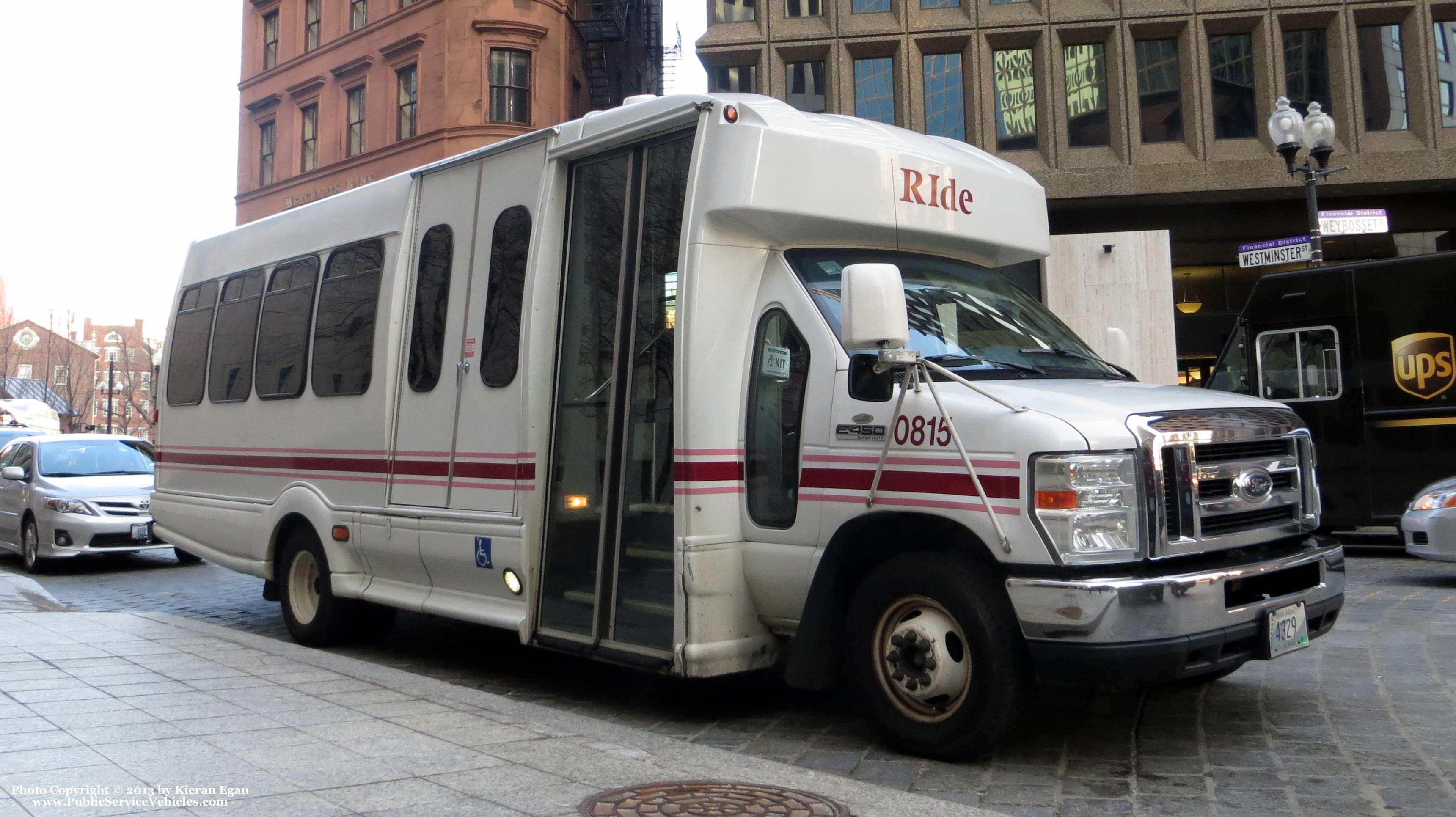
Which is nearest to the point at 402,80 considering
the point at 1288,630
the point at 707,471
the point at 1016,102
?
the point at 1016,102

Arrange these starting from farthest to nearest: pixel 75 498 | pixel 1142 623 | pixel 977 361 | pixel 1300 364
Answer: pixel 75 498 < pixel 1300 364 < pixel 977 361 < pixel 1142 623

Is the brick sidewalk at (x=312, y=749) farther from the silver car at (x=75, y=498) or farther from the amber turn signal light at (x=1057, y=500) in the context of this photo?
the silver car at (x=75, y=498)

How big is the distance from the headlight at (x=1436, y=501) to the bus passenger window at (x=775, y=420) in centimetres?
780

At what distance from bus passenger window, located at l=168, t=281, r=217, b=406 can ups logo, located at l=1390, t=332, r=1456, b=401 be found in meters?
12.1

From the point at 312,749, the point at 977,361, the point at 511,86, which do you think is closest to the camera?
the point at 312,749

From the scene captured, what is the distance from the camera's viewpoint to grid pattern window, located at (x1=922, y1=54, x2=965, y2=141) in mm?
24875

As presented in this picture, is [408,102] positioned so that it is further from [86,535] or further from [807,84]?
[86,535]

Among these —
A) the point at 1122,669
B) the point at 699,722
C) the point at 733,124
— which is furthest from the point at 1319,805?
the point at 733,124

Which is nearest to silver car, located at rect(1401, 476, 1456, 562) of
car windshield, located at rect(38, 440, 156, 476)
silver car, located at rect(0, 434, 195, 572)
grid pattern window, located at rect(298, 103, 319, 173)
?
silver car, located at rect(0, 434, 195, 572)

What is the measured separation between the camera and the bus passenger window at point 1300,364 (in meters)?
13.5

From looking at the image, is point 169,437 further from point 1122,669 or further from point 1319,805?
point 1319,805

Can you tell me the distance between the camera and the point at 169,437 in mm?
10719

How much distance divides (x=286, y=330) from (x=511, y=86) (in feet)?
68.8

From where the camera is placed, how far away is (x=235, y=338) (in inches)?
389
